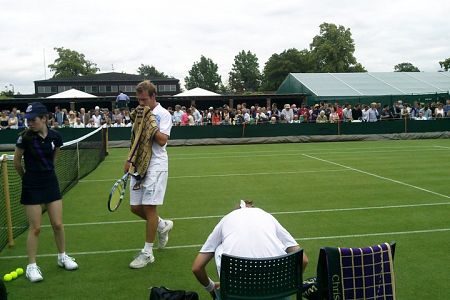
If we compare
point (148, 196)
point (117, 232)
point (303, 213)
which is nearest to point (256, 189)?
point (303, 213)

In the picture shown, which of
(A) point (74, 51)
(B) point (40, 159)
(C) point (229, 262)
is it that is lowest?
(C) point (229, 262)

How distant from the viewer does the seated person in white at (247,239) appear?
11.7 ft

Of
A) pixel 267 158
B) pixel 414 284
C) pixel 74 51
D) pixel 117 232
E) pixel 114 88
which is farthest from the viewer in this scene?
pixel 74 51

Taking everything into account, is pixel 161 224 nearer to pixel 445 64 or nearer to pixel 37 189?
pixel 37 189

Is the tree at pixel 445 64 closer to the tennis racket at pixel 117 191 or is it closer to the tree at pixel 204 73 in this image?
the tree at pixel 204 73

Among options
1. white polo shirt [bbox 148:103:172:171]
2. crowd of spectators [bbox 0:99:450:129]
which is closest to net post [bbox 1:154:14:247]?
white polo shirt [bbox 148:103:172:171]

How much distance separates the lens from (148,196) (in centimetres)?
584

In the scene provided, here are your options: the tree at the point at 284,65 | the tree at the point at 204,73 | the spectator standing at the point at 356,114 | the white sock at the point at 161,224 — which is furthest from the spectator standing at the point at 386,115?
the tree at the point at 204,73

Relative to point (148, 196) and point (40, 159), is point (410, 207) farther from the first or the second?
point (40, 159)

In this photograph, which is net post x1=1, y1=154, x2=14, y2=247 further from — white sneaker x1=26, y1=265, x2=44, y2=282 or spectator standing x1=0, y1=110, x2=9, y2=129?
A: spectator standing x1=0, y1=110, x2=9, y2=129

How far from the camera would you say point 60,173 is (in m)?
11.6

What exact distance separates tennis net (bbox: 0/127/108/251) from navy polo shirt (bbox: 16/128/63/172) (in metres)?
1.57

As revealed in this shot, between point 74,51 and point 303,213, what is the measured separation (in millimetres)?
96677

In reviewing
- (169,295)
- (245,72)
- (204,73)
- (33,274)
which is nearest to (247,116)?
(33,274)
